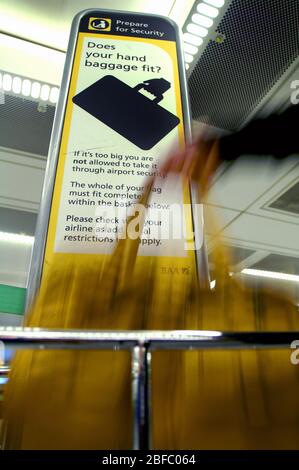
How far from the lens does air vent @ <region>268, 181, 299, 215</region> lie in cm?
243

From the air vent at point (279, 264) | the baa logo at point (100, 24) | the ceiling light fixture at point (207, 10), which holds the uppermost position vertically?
the air vent at point (279, 264)

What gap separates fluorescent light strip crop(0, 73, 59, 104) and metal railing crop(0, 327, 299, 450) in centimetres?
150

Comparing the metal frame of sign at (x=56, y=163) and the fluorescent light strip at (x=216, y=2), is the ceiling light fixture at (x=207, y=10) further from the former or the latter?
the metal frame of sign at (x=56, y=163)

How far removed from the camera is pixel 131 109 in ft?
2.80

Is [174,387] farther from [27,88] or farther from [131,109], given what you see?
[27,88]

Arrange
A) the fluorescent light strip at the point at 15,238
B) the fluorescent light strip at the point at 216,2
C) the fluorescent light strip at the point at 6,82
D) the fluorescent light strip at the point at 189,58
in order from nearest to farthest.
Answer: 1. the fluorescent light strip at the point at 216,2
2. the fluorescent light strip at the point at 189,58
3. the fluorescent light strip at the point at 6,82
4. the fluorescent light strip at the point at 15,238

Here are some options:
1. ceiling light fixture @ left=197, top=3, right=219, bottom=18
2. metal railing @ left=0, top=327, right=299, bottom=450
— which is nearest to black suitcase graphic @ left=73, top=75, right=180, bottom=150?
ceiling light fixture @ left=197, top=3, right=219, bottom=18

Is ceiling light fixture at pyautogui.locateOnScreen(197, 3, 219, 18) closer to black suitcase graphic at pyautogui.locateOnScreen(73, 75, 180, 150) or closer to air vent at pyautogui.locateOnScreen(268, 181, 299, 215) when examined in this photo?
black suitcase graphic at pyautogui.locateOnScreen(73, 75, 180, 150)

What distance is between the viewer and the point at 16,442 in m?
0.29

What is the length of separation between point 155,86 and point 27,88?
0.95 meters

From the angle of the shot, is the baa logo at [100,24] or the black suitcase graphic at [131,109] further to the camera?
the baa logo at [100,24]

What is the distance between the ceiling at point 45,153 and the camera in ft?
3.82

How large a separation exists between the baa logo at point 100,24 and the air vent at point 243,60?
44 centimetres

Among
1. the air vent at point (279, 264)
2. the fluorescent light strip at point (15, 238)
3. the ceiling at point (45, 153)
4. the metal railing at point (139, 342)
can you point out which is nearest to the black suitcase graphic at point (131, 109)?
the ceiling at point (45, 153)
